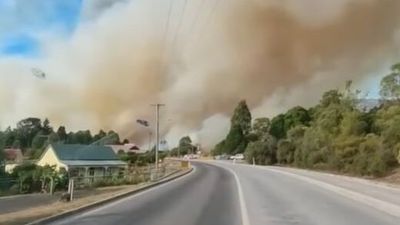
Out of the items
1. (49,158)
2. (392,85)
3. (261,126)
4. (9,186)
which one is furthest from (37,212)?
(261,126)

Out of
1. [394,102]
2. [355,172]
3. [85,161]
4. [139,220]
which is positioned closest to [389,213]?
[139,220]

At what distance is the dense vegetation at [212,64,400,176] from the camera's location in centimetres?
4669

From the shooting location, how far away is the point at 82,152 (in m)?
77.3

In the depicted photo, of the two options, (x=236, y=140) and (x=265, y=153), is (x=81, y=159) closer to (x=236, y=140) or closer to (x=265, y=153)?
(x=265, y=153)

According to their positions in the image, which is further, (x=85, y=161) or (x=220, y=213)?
(x=85, y=161)

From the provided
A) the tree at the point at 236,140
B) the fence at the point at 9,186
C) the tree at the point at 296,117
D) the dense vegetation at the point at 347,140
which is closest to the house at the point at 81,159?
the dense vegetation at the point at 347,140

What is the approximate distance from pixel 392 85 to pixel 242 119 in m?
98.0

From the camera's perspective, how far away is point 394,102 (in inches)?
2088

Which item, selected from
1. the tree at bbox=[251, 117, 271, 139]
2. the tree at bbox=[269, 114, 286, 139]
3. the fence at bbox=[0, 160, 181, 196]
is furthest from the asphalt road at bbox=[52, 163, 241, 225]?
the tree at bbox=[251, 117, 271, 139]

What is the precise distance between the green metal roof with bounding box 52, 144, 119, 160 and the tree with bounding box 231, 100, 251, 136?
69.5 m

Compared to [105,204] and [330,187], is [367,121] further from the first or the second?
[105,204]

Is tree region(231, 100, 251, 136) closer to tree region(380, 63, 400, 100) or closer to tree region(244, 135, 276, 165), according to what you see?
tree region(244, 135, 276, 165)

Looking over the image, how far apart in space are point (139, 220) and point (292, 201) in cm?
877

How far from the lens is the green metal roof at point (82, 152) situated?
2921 inches
